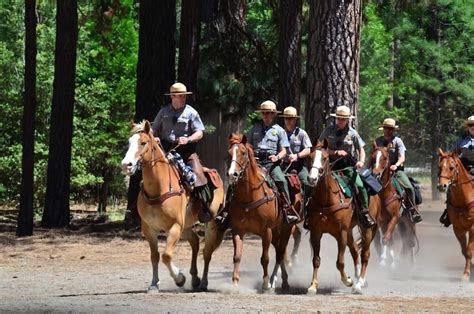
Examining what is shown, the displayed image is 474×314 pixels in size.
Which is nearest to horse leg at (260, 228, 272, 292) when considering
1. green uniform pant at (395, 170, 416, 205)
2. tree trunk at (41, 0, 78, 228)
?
green uniform pant at (395, 170, 416, 205)

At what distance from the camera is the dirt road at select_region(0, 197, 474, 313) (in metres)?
14.8

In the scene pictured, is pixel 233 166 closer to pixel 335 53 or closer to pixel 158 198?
pixel 158 198

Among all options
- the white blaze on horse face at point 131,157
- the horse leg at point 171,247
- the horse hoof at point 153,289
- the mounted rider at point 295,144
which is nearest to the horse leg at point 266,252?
the horse leg at point 171,247

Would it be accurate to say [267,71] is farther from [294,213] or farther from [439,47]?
[439,47]

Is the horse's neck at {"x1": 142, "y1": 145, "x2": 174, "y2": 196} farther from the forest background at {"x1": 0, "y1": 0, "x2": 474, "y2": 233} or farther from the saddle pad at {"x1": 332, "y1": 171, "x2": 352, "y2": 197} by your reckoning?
the forest background at {"x1": 0, "y1": 0, "x2": 474, "y2": 233}

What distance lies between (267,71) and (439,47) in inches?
848

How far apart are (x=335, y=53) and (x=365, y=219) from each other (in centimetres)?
480

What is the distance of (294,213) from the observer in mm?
17484

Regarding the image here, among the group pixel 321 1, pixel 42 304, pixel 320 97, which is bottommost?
pixel 42 304

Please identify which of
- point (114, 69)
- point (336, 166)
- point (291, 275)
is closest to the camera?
point (336, 166)

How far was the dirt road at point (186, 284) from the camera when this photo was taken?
1475 centimetres

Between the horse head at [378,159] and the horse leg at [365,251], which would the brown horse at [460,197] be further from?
the horse leg at [365,251]

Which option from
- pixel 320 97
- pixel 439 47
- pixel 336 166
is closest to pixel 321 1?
pixel 320 97

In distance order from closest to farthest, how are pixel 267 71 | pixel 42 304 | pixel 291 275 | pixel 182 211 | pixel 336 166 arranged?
1. pixel 42 304
2. pixel 182 211
3. pixel 336 166
4. pixel 291 275
5. pixel 267 71
